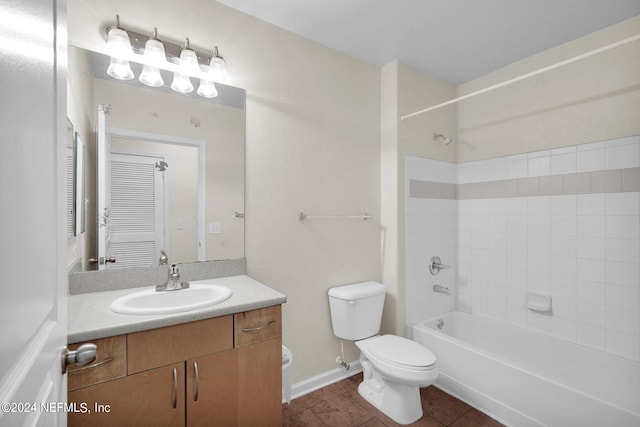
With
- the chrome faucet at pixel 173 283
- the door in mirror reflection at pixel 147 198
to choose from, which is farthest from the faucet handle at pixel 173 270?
the door in mirror reflection at pixel 147 198

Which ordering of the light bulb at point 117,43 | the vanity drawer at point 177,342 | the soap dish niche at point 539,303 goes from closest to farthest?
the vanity drawer at point 177,342, the light bulb at point 117,43, the soap dish niche at point 539,303

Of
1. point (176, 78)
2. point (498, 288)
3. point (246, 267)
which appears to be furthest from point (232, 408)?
point (498, 288)

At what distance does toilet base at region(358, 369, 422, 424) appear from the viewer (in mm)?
1789

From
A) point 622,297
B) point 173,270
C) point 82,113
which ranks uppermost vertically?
point 82,113

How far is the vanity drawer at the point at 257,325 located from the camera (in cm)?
130

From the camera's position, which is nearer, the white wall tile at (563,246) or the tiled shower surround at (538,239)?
the tiled shower surround at (538,239)

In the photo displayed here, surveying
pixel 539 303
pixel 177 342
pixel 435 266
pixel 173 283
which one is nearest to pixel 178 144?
pixel 173 283

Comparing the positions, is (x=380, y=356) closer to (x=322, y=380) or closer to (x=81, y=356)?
(x=322, y=380)

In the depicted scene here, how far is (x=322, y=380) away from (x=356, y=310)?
1.89 ft

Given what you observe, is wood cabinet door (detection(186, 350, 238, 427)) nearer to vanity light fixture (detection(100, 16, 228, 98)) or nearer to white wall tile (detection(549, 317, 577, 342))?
vanity light fixture (detection(100, 16, 228, 98))

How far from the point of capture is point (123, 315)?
114 cm

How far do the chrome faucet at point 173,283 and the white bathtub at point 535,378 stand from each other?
5.74 feet

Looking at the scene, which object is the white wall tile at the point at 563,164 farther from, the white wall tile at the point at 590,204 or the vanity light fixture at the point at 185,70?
the vanity light fixture at the point at 185,70

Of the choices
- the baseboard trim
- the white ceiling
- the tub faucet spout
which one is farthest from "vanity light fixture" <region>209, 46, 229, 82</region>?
the tub faucet spout
